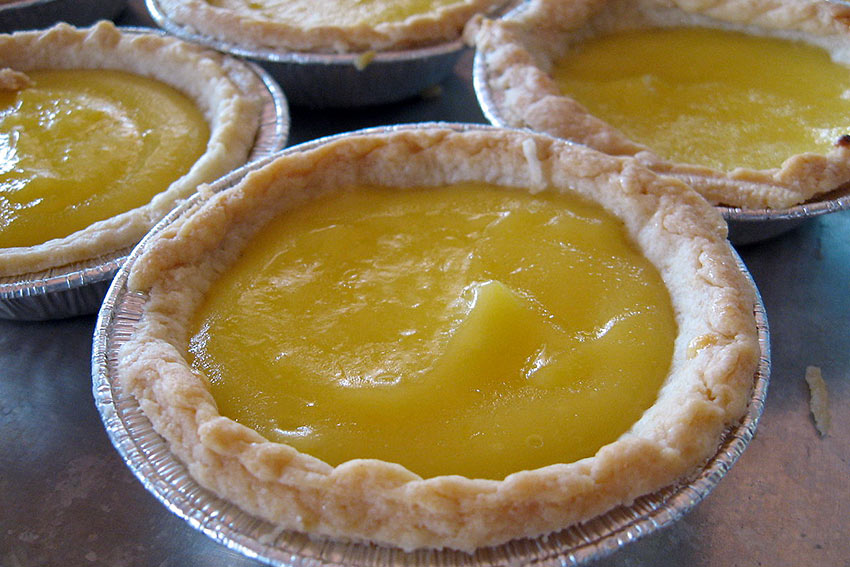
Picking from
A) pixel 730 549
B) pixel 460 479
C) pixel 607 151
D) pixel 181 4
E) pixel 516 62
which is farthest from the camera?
pixel 181 4

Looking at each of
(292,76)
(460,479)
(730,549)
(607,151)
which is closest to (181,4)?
(292,76)

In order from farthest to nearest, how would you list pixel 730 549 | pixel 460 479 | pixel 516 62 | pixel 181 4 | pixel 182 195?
pixel 181 4 → pixel 516 62 → pixel 182 195 → pixel 730 549 → pixel 460 479

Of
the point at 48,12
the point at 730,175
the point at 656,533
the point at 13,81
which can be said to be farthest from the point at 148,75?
the point at 656,533

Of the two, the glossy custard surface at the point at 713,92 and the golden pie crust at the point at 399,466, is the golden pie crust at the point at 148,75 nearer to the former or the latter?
the golden pie crust at the point at 399,466

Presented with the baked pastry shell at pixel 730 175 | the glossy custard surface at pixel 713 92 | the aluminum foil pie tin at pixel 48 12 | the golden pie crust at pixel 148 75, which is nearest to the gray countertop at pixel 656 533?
the baked pastry shell at pixel 730 175

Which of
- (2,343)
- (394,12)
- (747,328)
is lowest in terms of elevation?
(2,343)

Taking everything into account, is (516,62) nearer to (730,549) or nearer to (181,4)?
(181,4)
